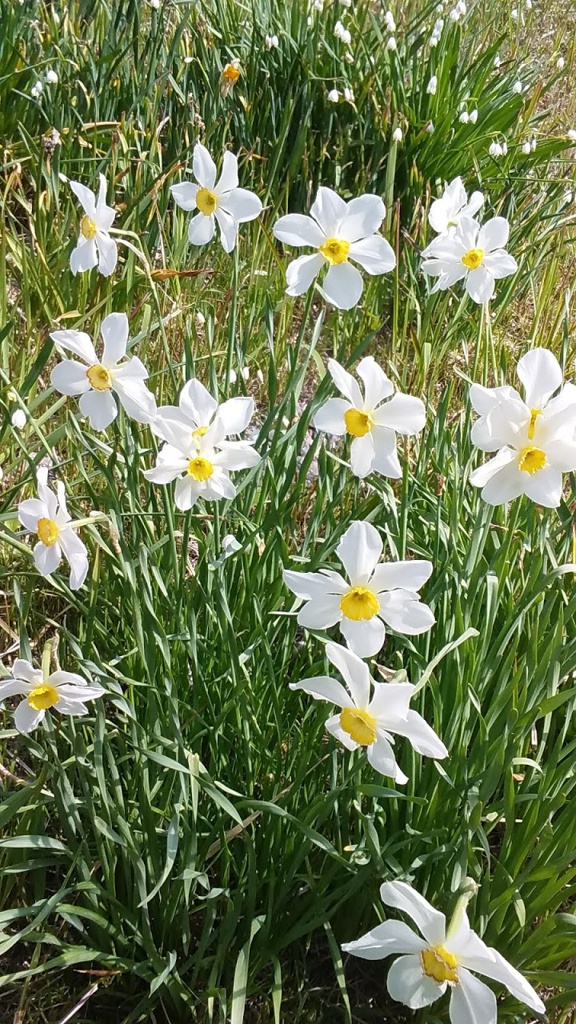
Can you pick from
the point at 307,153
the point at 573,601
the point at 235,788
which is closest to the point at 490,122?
the point at 307,153

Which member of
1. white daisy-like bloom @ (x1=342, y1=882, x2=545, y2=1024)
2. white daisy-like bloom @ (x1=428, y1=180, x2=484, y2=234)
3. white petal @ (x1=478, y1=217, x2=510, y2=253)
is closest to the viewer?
white daisy-like bloom @ (x1=342, y1=882, x2=545, y2=1024)

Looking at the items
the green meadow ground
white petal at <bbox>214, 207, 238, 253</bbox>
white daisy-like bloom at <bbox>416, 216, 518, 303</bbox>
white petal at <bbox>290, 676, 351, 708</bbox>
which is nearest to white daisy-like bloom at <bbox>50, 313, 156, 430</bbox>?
the green meadow ground

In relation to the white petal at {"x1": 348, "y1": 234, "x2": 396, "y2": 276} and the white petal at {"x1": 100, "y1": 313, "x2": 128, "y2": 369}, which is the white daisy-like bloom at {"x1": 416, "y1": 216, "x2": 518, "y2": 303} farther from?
the white petal at {"x1": 100, "y1": 313, "x2": 128, "y2": 369}

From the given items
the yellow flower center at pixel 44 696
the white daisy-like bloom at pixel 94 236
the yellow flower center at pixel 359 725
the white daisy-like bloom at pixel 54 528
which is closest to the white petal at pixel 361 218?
the white daisy-like bloom at pixel 94 236

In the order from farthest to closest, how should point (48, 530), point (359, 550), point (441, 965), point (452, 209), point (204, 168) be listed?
point (452, 209) → point (204, 168) → point (48, 530) → point (359, 550) → point (441, 965)

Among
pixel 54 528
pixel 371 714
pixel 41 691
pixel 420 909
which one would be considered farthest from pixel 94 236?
pixel 420 909

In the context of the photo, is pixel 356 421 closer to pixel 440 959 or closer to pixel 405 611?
pixel 405 611

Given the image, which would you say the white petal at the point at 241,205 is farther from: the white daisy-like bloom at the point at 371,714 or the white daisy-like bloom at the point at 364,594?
the white daisy-like bloom at the point at 371,714
